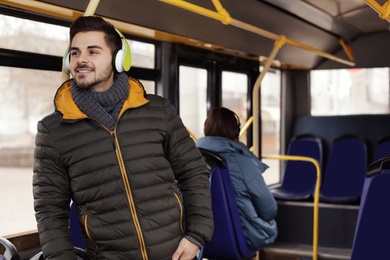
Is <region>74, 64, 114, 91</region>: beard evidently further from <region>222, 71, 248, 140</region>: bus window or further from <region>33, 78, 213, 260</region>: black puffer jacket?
<region>222, 71, 248, 140</region>: bus window

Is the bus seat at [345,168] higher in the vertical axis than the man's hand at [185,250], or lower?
lower

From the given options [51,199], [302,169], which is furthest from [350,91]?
[51,199]

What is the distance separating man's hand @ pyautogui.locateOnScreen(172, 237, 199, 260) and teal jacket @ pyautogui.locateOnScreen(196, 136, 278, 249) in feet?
5.48

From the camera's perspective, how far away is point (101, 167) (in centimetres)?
162

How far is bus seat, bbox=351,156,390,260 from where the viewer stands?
217 cm

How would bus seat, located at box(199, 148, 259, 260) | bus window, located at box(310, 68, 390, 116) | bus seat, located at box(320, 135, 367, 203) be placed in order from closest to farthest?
1. bus seat, located at box(199, 148, 259, 260)
2. bus seat, located at box(320, 135, 367, 203)
3. bus window, located at box(310, 68, 390, 116)

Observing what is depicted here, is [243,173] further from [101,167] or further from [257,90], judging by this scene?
[101,167]

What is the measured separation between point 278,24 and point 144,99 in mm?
3251

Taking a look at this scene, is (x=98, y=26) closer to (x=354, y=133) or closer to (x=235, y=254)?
(x=235, y=254)

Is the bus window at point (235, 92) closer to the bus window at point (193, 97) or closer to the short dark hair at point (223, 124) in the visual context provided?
the bus window at point (193, 97)

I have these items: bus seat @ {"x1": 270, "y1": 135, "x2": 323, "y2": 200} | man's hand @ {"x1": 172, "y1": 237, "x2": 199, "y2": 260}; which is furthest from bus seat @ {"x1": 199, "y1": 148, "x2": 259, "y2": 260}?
bus seat @ {"x1": 270, "y1": 135, "x2": 323, "y2": 200}

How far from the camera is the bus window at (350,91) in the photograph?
582 centimetres

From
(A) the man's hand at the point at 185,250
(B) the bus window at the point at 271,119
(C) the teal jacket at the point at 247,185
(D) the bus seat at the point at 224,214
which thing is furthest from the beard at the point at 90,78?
(B) the bus window at the point at 271,119

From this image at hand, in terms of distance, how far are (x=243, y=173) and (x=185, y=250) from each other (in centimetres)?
176
